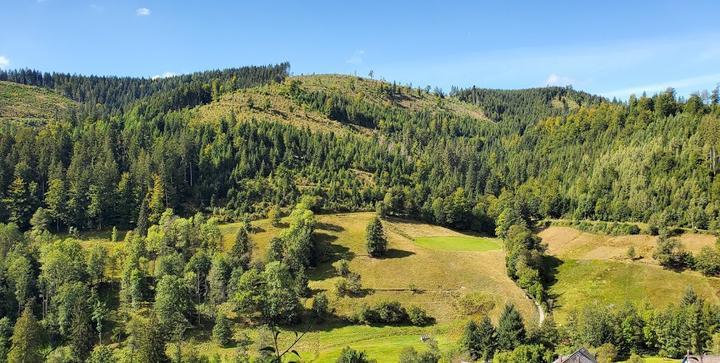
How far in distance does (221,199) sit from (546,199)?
337 ft

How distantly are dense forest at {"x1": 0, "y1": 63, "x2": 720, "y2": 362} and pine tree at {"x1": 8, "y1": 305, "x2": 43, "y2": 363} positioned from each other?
0.22 metres

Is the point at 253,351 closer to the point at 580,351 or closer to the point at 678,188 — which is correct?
the point at 580,351

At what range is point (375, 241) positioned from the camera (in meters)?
128

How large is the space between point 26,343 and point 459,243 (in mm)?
104669

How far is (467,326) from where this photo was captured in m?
81.8

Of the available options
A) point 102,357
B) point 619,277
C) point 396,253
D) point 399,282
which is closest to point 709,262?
point 619,277

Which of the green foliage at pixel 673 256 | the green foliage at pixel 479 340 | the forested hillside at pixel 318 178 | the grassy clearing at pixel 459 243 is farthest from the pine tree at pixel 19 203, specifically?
the green foliage at pixel 673 256

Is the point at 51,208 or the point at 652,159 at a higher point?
the point at 652,159

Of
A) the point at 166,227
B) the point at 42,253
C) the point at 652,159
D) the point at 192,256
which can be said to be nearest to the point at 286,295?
the point at 192,256

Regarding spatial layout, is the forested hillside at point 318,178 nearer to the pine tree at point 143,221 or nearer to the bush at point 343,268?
the pine tree at point 143,221

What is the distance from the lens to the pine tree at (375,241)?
128 m

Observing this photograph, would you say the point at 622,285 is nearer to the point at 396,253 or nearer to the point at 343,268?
the point at 396,253

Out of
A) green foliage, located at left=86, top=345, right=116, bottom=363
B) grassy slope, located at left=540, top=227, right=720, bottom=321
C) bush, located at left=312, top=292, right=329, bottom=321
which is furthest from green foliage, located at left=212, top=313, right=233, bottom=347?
grassy slope, located at left=540, top=227, right=720, bottom=321

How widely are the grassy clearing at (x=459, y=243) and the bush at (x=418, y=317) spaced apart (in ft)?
114
